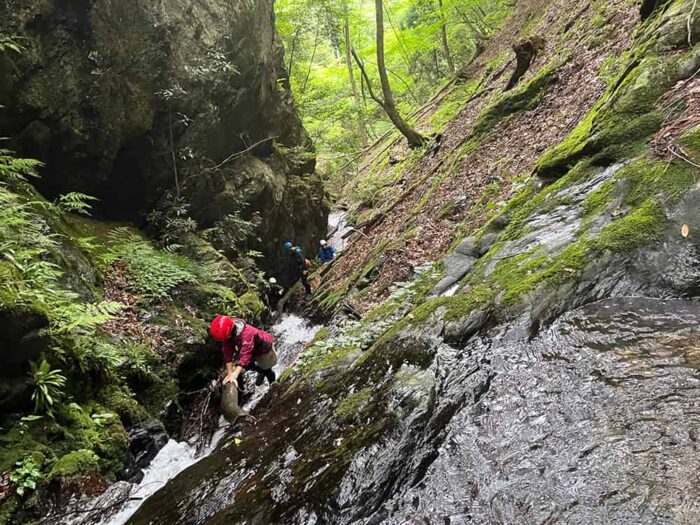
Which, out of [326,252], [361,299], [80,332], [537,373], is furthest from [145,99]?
[537,373]

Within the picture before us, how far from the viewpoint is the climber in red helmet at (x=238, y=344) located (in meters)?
6.28

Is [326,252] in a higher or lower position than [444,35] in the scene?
lower

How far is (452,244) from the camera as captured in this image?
25.2 feet

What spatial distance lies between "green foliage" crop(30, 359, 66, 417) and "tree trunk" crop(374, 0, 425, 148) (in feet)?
39.5

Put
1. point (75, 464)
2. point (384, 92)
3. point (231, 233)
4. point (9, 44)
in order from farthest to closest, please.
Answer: point (384, 92), point (231, 233), point (9, 44), point (75, 464)

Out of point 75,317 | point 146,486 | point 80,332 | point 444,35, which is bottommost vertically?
point 146,486

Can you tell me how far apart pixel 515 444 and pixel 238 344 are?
4.76 meters

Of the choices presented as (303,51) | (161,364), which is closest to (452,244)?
(161,364)

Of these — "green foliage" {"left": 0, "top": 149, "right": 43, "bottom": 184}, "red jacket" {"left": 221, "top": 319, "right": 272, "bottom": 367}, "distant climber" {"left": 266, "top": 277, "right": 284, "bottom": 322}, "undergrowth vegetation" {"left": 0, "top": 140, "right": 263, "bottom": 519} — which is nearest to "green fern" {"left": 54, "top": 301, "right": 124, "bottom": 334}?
"undergrowth vegetation" {"left": 0, "top": 140, "right": 263, "bottom": 519}

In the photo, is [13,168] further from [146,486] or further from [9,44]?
[146,486]

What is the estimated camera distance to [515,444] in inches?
111

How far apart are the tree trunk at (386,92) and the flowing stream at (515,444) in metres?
11.7

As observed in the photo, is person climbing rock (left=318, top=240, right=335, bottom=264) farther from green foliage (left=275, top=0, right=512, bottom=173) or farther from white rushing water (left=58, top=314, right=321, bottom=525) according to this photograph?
white rushing water (left=58, top=314, right=321, bottom=525)

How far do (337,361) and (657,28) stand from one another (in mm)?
6642
